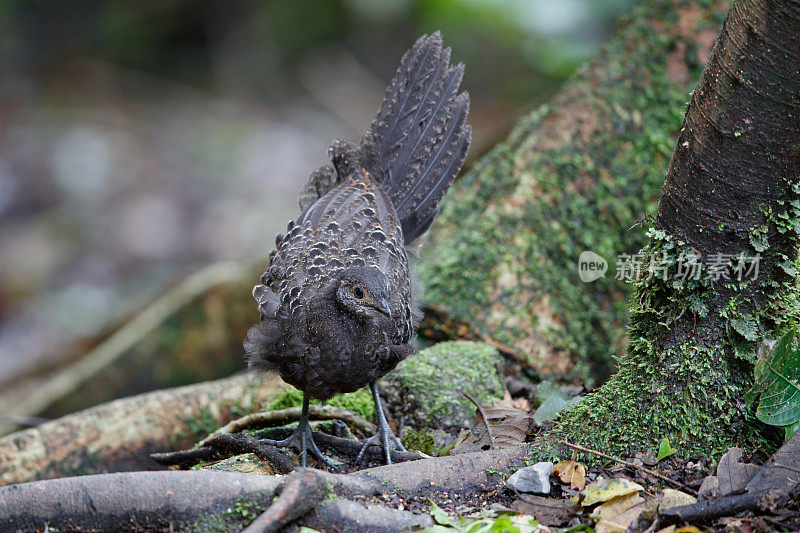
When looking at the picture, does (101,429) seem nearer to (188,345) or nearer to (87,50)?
(188,345)

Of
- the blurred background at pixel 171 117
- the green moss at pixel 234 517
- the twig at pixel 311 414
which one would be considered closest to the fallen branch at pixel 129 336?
the twig at pixel 311 414

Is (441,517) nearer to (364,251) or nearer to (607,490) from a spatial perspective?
(607,490)

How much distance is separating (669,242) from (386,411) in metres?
2.23

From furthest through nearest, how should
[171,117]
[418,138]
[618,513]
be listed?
[171,117]
[418,138]
[618,513]

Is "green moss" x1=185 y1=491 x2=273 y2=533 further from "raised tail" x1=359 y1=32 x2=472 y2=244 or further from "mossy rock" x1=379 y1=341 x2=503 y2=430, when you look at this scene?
"raised tail" x1=359 y1=32 x2=472 y2=244

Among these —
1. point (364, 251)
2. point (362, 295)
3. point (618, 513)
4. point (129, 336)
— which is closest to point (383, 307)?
point (362, 295)

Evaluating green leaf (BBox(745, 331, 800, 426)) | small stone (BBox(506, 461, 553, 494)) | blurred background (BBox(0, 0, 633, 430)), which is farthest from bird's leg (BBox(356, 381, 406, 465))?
blurred background (BBox(0, 0, 633, 430))

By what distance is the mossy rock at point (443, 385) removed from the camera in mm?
4375

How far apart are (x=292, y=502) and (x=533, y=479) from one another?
107 cm

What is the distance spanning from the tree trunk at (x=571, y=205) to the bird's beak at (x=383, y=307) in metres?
1.47

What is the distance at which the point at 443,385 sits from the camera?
446cm

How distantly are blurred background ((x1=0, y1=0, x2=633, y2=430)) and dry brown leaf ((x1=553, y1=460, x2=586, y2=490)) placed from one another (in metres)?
7.79

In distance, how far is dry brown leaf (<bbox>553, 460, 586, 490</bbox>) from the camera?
2996 millimetres

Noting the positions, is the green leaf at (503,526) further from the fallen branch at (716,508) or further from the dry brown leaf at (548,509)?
the fallen branch at (716,508)
